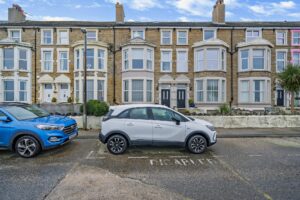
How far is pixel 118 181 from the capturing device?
4059 mm

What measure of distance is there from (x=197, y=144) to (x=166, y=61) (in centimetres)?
1339

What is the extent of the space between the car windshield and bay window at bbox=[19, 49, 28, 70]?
529 inches

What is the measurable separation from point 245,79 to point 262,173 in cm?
1511

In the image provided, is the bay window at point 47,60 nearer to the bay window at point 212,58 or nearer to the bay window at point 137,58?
the bay window at point 137,58

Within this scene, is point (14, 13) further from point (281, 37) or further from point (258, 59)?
point (281, 37)

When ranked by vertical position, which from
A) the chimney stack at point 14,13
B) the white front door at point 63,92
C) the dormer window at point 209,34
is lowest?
the white front door at point 63,92

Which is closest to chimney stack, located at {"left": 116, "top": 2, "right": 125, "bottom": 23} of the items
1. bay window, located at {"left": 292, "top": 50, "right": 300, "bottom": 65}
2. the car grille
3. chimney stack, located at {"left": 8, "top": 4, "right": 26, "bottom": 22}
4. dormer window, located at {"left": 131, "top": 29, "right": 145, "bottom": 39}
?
dormer window, located at {"left": 131, "top": 29, "right": 145, "bottom": 39}

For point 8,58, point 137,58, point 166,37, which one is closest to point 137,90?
point 137,58

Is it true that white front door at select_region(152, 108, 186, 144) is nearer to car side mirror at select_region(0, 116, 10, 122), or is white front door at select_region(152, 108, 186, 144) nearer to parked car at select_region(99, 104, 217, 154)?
parked car at select_region(99, 104, 217, 154)

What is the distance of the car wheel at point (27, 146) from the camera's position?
5.75 metres

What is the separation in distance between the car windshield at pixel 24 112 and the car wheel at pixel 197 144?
5.88 meters

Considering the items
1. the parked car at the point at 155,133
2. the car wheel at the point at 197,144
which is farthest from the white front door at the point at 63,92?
the car wheel at the point at 197,144

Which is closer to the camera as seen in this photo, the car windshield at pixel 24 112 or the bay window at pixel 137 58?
the car windshield at pixel 24 112

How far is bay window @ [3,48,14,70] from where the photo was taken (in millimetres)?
16992
